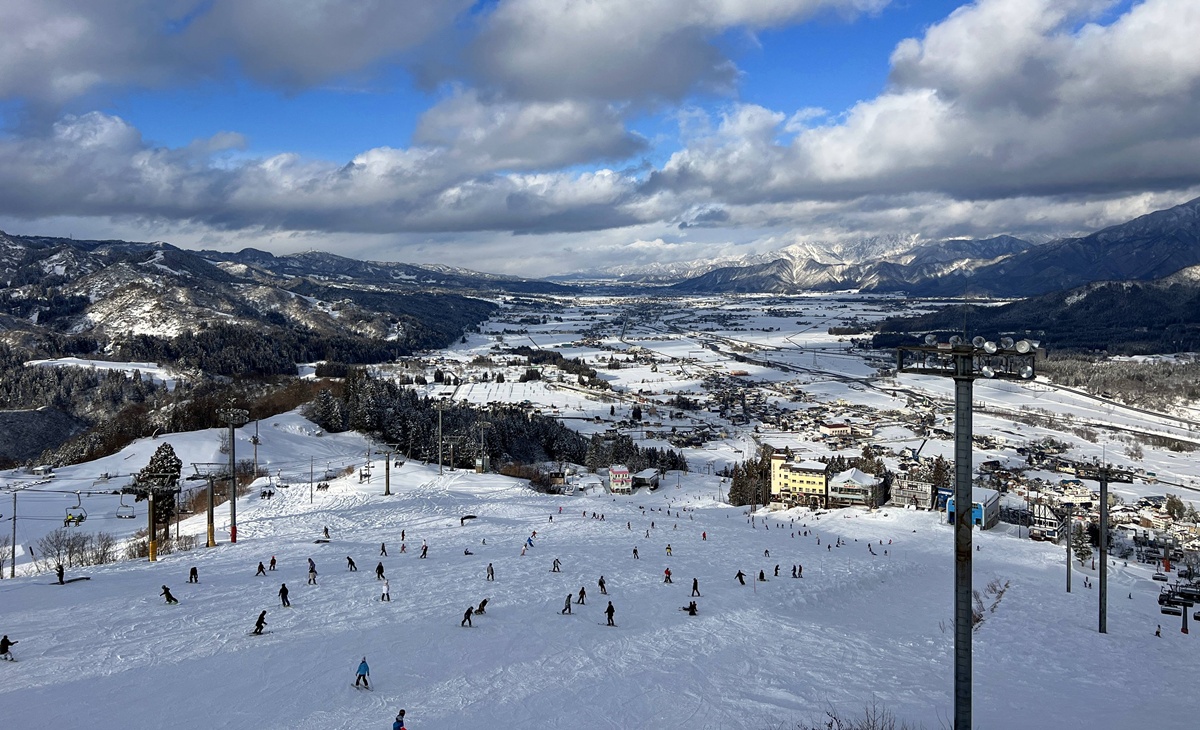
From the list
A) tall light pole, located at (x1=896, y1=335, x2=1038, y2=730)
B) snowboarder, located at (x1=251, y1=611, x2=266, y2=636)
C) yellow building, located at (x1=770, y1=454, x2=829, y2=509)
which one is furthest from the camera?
yellow building, located at (x1=770, y1=454, x2=829, y2=509)

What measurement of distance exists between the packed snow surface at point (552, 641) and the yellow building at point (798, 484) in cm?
3070

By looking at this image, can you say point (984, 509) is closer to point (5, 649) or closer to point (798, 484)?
point (798, 484)

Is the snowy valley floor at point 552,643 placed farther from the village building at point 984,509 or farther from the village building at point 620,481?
the village building at point 620,481

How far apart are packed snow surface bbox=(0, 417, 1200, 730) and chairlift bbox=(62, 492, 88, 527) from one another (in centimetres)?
1442

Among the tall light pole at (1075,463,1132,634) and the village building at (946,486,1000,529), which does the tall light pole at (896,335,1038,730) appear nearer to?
the tall light pole at (1075,463,1132,634)

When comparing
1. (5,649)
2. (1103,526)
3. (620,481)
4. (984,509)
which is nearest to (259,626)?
(5,649)

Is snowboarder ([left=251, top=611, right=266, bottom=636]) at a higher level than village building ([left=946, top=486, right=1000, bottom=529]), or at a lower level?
higher

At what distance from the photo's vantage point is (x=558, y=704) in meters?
15.9

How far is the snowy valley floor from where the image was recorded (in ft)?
51.1

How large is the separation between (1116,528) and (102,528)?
247ft

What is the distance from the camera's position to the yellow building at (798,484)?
69188mm

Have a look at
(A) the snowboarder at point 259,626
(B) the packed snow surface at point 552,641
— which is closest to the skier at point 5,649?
(B) the packed snow surface at point 552,641

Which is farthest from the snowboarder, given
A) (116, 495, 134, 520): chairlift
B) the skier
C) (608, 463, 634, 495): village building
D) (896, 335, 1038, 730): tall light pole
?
(608, 463, 634, 495): village building

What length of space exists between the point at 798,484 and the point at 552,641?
55091 millimetres
